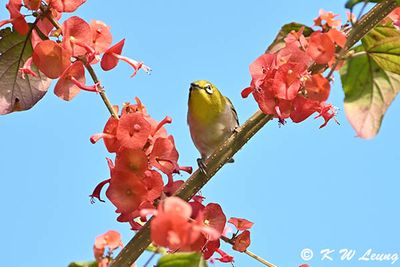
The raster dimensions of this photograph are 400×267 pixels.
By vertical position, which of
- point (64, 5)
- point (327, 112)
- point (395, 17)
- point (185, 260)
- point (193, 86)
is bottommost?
point (185, 260)

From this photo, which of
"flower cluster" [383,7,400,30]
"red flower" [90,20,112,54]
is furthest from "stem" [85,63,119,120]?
"flower cluster" [383,7,400,30]

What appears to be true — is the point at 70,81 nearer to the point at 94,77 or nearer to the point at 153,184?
the point at 94,77

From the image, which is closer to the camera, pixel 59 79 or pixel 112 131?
pixel 112 131

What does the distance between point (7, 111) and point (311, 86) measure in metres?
0.86

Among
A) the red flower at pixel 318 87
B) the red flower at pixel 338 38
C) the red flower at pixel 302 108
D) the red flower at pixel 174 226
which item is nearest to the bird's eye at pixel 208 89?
the red flower at pixel 302 108

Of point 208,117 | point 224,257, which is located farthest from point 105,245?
point 208,117

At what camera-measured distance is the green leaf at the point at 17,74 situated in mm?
1846

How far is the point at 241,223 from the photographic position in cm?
180

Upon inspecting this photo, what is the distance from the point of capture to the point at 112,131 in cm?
163

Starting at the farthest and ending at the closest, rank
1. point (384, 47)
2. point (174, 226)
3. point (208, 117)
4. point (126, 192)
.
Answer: point (208, 117) → point (126, 192) → point (384, 47) → point (174, 226)

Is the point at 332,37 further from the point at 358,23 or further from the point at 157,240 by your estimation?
the point at 157,240

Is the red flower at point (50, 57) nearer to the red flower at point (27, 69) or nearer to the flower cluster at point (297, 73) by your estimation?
the red flower at point (27, 69)

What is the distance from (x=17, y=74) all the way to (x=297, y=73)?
817 millimetres

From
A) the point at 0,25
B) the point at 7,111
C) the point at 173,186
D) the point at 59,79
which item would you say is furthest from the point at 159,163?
the point at 0,25
